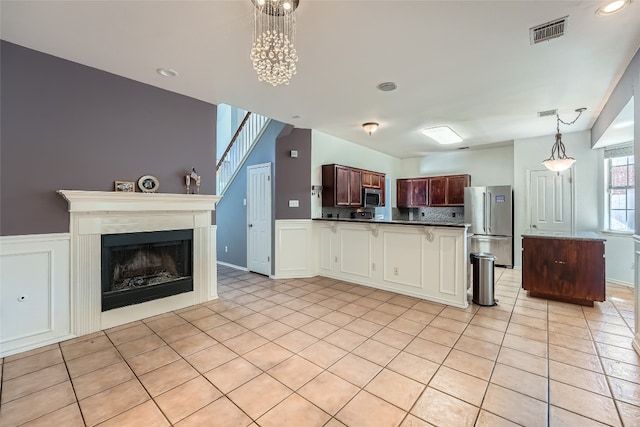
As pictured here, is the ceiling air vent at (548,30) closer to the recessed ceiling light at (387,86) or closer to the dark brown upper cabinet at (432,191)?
the recessed ceiling light at (387,86)

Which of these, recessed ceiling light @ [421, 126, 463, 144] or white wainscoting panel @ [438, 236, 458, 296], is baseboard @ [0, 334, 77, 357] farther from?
recessed ceiling light @ [421, 126, 463, 144]

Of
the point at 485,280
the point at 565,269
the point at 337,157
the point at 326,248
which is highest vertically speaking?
the point at 337,157

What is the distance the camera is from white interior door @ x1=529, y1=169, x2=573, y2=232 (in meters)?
5.16

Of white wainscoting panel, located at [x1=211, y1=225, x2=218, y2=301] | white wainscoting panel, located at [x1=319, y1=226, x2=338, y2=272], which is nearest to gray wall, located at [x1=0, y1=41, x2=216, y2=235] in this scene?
white wainscoting panel, located at [x1=211, y1=225, x2=218, y2=301]

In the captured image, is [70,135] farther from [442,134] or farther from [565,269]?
[565,269]

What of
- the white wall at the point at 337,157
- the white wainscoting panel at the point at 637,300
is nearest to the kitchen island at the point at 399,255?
the white wall at the point at 337,157

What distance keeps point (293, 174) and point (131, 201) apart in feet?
8.40

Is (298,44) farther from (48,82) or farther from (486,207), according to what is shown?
(486,207)

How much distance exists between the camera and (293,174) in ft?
16.2

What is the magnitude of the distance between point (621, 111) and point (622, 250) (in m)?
2.82

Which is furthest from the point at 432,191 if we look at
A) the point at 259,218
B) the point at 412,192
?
the point at 259,218

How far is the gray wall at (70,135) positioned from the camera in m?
2.45

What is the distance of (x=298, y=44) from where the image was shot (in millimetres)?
2361

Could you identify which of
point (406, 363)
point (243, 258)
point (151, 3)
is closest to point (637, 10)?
→ point (406, 363)
